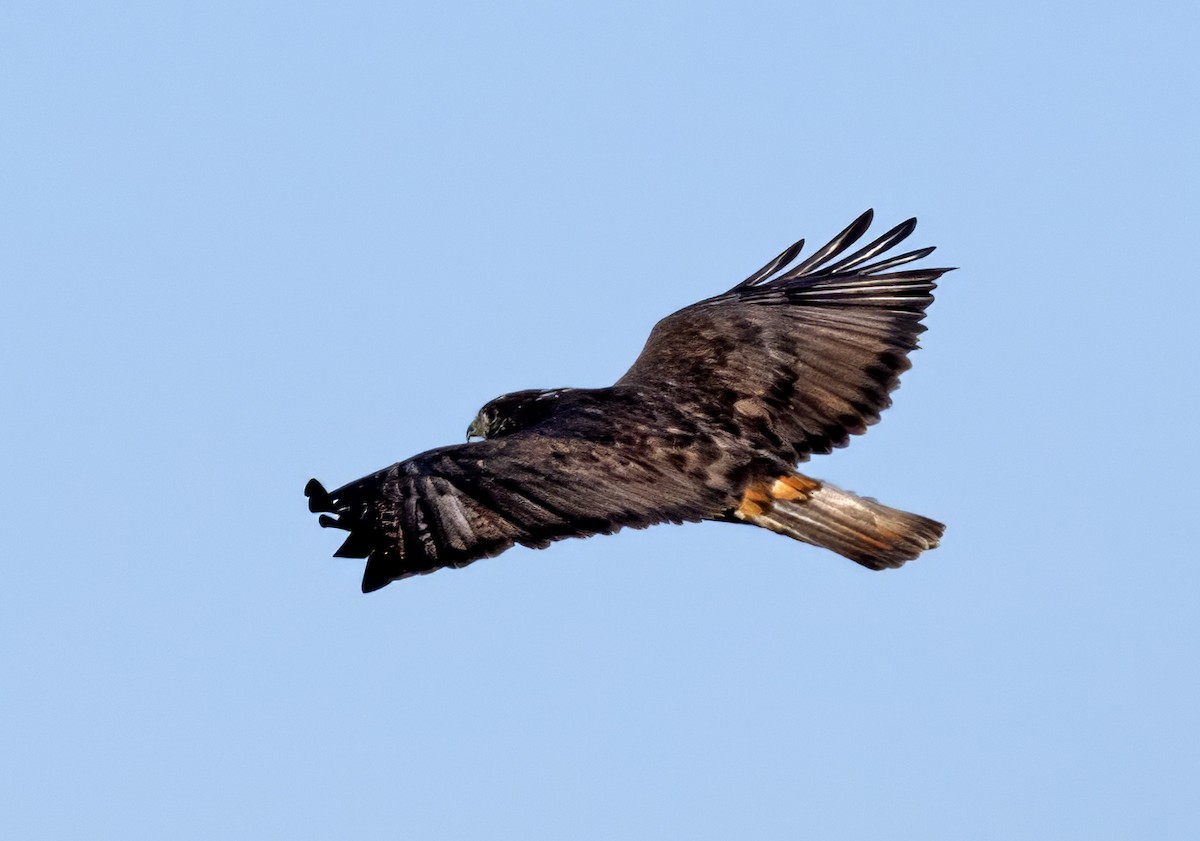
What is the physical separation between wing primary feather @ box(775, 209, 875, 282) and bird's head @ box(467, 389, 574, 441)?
2.41m

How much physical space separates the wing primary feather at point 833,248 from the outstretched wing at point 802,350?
16 centimetres

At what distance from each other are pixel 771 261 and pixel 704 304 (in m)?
1.01

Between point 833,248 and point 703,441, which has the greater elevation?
point 833,248

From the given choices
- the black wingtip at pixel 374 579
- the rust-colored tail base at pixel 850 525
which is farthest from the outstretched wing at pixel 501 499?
the rust-colored tail base at pixel 850 525

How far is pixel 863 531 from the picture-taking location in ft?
39.5

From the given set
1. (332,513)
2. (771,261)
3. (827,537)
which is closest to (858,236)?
(771,261)

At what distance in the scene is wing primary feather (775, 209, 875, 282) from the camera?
14008 mm

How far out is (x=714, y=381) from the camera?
1248cm

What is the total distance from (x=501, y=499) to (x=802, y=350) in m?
3.13

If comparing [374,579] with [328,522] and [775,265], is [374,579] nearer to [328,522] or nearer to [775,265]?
[328,522]

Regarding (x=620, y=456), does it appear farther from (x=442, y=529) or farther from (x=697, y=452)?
(x=442, y=529)

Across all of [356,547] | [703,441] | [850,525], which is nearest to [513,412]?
[703,441]

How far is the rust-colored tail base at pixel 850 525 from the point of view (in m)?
11.9

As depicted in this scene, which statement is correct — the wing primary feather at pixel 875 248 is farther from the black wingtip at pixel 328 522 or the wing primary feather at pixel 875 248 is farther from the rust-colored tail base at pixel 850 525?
the black wingtip at pixel 328 522
